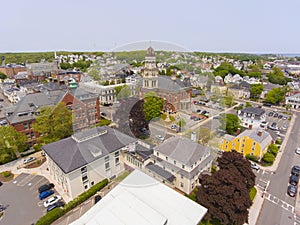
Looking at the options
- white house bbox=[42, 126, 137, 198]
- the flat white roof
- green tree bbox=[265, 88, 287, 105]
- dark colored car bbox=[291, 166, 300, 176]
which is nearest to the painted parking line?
white house bbox=[42, 126, 137, 198]

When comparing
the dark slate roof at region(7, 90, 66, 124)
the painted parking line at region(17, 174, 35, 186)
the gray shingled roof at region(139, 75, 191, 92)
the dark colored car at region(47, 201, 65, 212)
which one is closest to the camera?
the gray shingled roof at region(139, 75, 191, 92)

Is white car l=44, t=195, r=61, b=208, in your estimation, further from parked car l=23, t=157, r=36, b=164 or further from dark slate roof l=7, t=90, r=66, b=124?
dark slate roof l=7, t=90, r=66, b=124

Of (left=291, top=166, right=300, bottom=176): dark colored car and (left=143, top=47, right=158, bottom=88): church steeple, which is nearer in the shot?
(left=143, top=47, right=158, bottom=88): church steeple

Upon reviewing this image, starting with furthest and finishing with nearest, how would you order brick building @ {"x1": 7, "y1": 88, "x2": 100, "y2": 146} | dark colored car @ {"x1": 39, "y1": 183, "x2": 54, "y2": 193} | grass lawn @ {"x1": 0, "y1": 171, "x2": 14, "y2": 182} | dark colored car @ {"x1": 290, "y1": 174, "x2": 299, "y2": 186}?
brick building @ {"x1": 7, "y1": 88, "x2": 100, "y2": 146} → grass lawn @ {"x1": 0, "y1": 171, "x2": 14, "y2": 182} → dark colored car @ {"x1": 290, "y1": 174, "x2": 299, "y2": 186} → dark colored car @ {"x1": 39, "y1": 183, "x2": 54, "y2": 193}

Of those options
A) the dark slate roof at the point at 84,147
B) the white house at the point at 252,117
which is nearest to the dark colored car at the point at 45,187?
the dark slate roof at the point at 84,147

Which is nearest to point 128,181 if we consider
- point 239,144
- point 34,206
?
point 34,206

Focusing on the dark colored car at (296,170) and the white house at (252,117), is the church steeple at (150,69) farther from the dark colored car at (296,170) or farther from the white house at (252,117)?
the white house at (252,117)

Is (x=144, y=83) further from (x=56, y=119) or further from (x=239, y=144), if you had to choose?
(x=239, y=144)

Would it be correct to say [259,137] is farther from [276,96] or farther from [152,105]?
[276,96]
